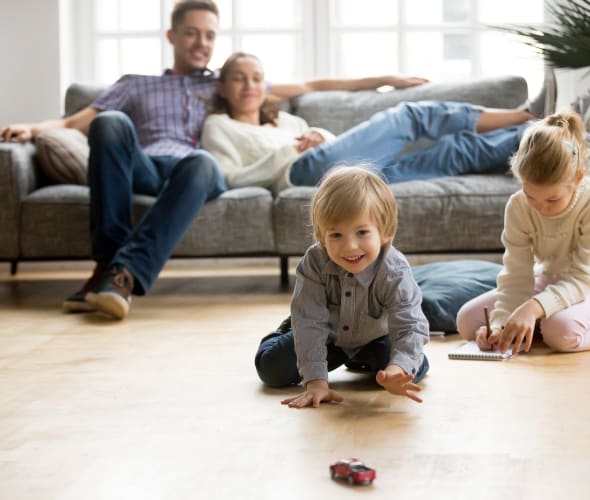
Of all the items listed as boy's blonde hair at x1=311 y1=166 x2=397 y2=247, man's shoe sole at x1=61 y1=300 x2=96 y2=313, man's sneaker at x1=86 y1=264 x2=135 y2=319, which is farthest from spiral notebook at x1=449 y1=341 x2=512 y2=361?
man's shoe sole at x1=61 y1=300 x2=96 y2=313

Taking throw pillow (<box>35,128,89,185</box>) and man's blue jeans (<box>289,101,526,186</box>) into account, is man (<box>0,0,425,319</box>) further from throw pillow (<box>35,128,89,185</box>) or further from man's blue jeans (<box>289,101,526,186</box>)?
man's blue jeans (<box>289,101,526,186</box>)

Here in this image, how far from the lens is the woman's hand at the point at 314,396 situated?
176 cm

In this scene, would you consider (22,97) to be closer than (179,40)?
No

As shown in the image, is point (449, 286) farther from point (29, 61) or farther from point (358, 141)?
point (29, 61)

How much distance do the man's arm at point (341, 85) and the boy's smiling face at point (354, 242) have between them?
2.13 meters

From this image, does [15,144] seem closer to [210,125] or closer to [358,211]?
[210,125]

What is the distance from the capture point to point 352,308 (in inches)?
72.7

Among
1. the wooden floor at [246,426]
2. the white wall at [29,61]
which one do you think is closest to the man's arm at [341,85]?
the white wall at [29,61]

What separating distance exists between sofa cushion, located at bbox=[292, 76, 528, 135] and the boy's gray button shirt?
2006 mm

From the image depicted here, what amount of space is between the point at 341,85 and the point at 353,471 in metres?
2.79

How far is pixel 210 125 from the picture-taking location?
142 inches

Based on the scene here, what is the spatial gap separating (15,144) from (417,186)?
1.32 m

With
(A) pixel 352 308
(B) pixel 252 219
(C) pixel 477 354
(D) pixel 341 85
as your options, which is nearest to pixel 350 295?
(A) pixel 352 308

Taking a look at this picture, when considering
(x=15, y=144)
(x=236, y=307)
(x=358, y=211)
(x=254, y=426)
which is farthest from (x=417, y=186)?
(x=254, y=426)
